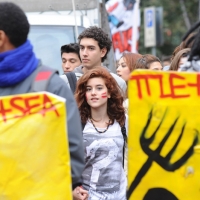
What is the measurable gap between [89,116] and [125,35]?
796 cm

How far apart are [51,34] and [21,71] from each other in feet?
17.8

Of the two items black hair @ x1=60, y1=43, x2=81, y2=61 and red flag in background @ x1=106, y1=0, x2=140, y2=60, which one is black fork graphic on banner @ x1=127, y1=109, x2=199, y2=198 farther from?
red flag in background @ x1=106, y1=0, x2=140, y2=60

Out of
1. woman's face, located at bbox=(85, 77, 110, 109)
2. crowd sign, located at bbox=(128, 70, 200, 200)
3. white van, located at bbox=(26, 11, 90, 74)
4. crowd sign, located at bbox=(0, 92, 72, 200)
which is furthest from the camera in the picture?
white van, located at bbox=(26, 11, 90, 74)

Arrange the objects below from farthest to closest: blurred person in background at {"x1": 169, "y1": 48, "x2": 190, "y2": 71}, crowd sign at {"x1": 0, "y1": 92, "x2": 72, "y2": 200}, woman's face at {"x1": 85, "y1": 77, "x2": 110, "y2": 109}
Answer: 1. blurred person in background at {"x1": 169, "y1": 48, "x2": 190, "y2": 71}
2. woman's face at {"x1": 85, "y1": 77, "x2": 110, "y2": 109}
3. crowd sign at {"x1": 0, "y1": 92, "x2": 72, "y2": 200}

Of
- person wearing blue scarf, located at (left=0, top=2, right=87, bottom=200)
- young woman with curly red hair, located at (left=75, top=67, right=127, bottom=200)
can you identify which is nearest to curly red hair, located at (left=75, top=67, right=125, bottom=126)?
young woman with curly red hair, located at (left=75, top=67, right=127, bottom=200)

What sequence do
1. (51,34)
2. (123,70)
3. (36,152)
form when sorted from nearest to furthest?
(36,152)
(123,70)
(51,34)

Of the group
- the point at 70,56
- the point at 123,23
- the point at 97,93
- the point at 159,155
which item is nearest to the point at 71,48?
the point at 70,56

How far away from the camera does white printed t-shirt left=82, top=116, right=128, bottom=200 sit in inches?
204

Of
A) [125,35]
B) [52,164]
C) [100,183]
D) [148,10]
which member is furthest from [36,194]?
[148,10]

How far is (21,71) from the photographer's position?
12.5 ft

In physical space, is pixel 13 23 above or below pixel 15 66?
above

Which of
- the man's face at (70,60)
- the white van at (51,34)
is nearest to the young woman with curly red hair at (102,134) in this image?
the man's face at (70,60)

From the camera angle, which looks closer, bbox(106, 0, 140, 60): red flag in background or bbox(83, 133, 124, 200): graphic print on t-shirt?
bbox(83, 133, 124, 200): graphic print on t-shirt

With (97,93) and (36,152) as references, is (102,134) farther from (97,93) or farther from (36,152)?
(36,152)
